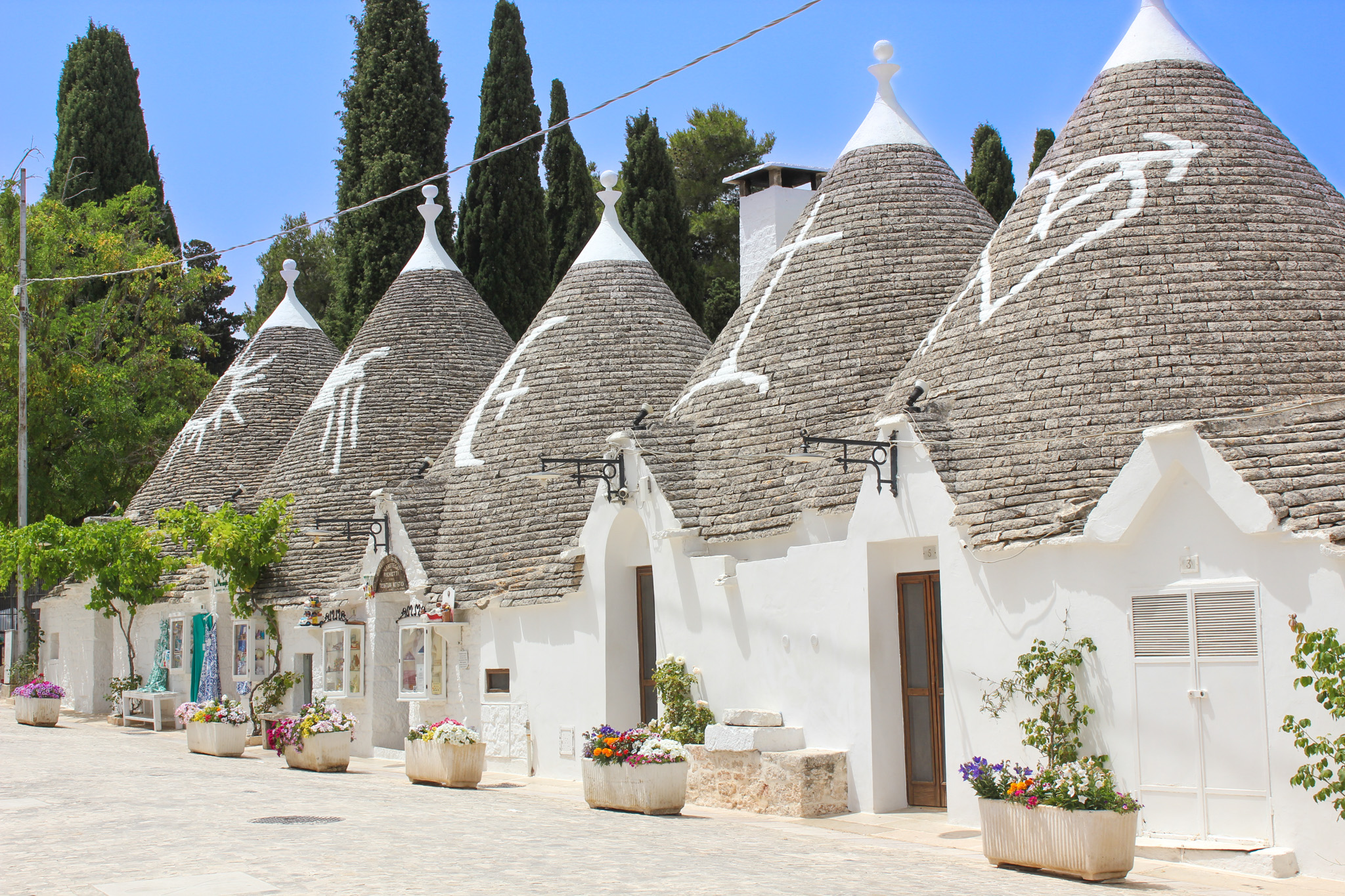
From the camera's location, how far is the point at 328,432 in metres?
23.2

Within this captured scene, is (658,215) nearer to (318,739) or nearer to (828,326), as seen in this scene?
(828,326)

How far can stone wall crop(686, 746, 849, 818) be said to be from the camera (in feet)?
40.7

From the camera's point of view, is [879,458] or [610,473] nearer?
[879,458]

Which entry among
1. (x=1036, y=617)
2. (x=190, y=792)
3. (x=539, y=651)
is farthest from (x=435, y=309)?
(x=1036, y=617)

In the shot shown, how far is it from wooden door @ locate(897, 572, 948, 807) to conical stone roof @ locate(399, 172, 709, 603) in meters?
5.24

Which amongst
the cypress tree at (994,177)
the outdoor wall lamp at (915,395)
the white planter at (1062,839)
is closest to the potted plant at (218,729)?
the outdoor wall lamp at (915,395)

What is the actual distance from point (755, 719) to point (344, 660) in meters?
8.61

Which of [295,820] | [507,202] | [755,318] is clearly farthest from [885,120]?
[507,202]


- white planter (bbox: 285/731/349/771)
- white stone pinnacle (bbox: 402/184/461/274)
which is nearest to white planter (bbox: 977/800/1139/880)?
white planter (bbox: 285/731/349/771)

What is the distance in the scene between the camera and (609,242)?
21.0m

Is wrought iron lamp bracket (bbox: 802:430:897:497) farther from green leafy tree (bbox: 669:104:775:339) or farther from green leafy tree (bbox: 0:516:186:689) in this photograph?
green leafy tree (bbox: 669:104:775:339)

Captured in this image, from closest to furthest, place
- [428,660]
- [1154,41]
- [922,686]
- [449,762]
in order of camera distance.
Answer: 1. [922,686]
2. [1154,41]
3. [449,762]
4. [428,660]

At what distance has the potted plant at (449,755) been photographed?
574 inches

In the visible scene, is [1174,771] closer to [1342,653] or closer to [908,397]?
[1342,653]
